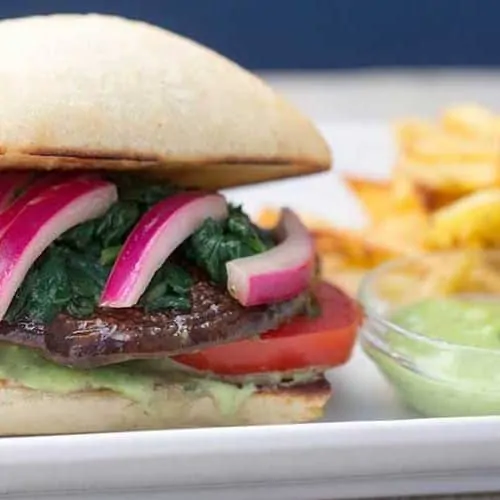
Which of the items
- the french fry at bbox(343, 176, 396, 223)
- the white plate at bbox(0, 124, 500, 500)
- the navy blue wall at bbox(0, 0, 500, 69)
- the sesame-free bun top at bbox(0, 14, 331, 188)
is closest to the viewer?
the white plate at bbox(0, 124, 500, 500)

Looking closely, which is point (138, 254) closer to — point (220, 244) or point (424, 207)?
point (220, 244)

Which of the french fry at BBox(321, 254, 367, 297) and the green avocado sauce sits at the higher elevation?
the green avocado sauce

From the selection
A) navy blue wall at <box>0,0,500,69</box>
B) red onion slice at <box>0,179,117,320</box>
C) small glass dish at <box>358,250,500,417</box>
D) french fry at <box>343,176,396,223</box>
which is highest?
red onion slice at <box>0,179,117,320</box>

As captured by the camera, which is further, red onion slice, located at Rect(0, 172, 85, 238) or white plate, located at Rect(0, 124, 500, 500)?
red onion slice, located at Rect(0, 172, 85, 238)

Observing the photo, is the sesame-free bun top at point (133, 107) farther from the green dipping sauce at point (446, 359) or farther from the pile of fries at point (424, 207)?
the pile of fries at point (424, 207)

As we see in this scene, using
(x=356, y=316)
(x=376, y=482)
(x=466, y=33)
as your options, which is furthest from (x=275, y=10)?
(x=376, y=482)

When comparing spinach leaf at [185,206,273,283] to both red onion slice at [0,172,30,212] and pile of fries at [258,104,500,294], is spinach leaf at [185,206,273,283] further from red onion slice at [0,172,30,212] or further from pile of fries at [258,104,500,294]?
pile of fries at [258,104,500,294]

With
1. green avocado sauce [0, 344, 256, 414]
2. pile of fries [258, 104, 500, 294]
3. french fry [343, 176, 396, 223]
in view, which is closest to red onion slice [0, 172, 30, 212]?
green avocado sauce [0, 344, 256, 414]

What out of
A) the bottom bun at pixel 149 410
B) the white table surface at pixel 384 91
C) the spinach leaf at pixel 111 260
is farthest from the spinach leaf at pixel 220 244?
the white table surface at pixel 384 91
